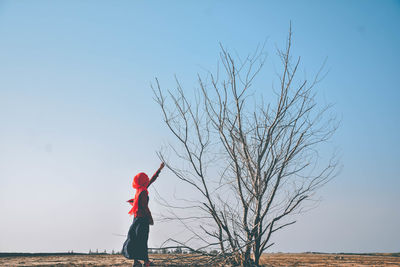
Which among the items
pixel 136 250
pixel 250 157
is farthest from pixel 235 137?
pixel 136 250

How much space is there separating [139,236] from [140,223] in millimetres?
227

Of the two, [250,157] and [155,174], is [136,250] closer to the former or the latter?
[155,174]

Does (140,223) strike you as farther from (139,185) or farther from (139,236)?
(139,185)

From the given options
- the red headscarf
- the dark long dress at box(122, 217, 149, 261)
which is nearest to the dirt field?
the dark long dress at box(122, 217, 149, 261)

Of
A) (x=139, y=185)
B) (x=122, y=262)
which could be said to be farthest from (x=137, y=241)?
(x=122, y=262)

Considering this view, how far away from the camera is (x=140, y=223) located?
662 centimetres

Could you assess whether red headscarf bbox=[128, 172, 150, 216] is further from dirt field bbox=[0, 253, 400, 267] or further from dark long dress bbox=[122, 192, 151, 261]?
dirt field bbox=[0, 253, 400, 267]

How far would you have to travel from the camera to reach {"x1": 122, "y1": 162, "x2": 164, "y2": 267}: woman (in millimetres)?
6488

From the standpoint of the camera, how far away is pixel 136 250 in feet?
21.3

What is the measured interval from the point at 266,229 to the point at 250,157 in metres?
1.25

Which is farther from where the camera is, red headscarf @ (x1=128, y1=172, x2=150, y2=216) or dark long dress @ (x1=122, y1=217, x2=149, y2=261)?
red headscarf @ (x1=128, y1=172, x2=150, y2=216)

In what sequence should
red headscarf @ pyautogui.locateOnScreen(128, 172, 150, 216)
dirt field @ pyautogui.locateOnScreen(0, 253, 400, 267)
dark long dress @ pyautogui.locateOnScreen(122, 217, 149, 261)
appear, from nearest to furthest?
dark long dress @ pyautogui.locateOnScreen(122, 217, 149, 261)
red headscarf @ pyautogui.locateOnScreen(128, 172, 150, 216)
dirt field @ pyautogui.locateOnScreen(0, 253, 400, 267)

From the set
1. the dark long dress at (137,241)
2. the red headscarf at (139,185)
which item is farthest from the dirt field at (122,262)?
the red headscarf at (139,185)

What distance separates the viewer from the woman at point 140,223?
21.3ft
